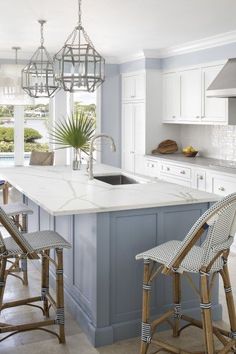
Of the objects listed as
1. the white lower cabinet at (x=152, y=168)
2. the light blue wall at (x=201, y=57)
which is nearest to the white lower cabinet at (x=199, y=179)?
the white lower cabinet at (x=152, y=168)

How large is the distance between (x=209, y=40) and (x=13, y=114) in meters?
3.31

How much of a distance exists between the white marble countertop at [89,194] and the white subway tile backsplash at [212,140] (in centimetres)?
246

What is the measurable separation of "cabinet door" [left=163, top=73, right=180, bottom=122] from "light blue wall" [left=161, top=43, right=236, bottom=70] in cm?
16

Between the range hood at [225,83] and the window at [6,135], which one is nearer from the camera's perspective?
the range hood at [225,83]

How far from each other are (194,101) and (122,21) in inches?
71.3

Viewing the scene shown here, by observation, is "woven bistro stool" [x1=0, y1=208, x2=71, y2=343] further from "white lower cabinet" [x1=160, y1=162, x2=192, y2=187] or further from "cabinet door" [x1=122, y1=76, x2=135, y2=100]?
"cabinet door" [x1=122, y1=76, x2=135, y2=100]

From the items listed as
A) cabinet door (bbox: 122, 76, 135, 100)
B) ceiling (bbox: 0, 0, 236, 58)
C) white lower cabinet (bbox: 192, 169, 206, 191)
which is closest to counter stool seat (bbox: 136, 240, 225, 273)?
ceiling (bbox: 0, 0, 236, 58)

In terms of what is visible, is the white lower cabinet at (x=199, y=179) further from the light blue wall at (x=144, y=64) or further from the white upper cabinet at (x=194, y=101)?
the light blue wall at (x=144, y=64)

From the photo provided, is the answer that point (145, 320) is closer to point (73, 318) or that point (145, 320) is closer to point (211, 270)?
point (211, 270)

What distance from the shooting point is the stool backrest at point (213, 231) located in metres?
2.44

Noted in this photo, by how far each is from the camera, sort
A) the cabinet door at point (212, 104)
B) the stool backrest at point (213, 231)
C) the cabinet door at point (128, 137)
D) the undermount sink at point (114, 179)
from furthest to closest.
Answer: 1. the cabinet door at point (128, 137)
2. the cabinet door at point (212, 104)
3. the undermount sink at point (114, 179)
4. the stool backrest at point (213, 231)

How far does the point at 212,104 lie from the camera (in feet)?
19.6

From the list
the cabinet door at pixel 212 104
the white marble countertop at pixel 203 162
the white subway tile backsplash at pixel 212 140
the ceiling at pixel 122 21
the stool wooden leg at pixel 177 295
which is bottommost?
the stool wooden leg at pixel 177 295

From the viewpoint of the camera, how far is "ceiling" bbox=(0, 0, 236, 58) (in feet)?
13.9
